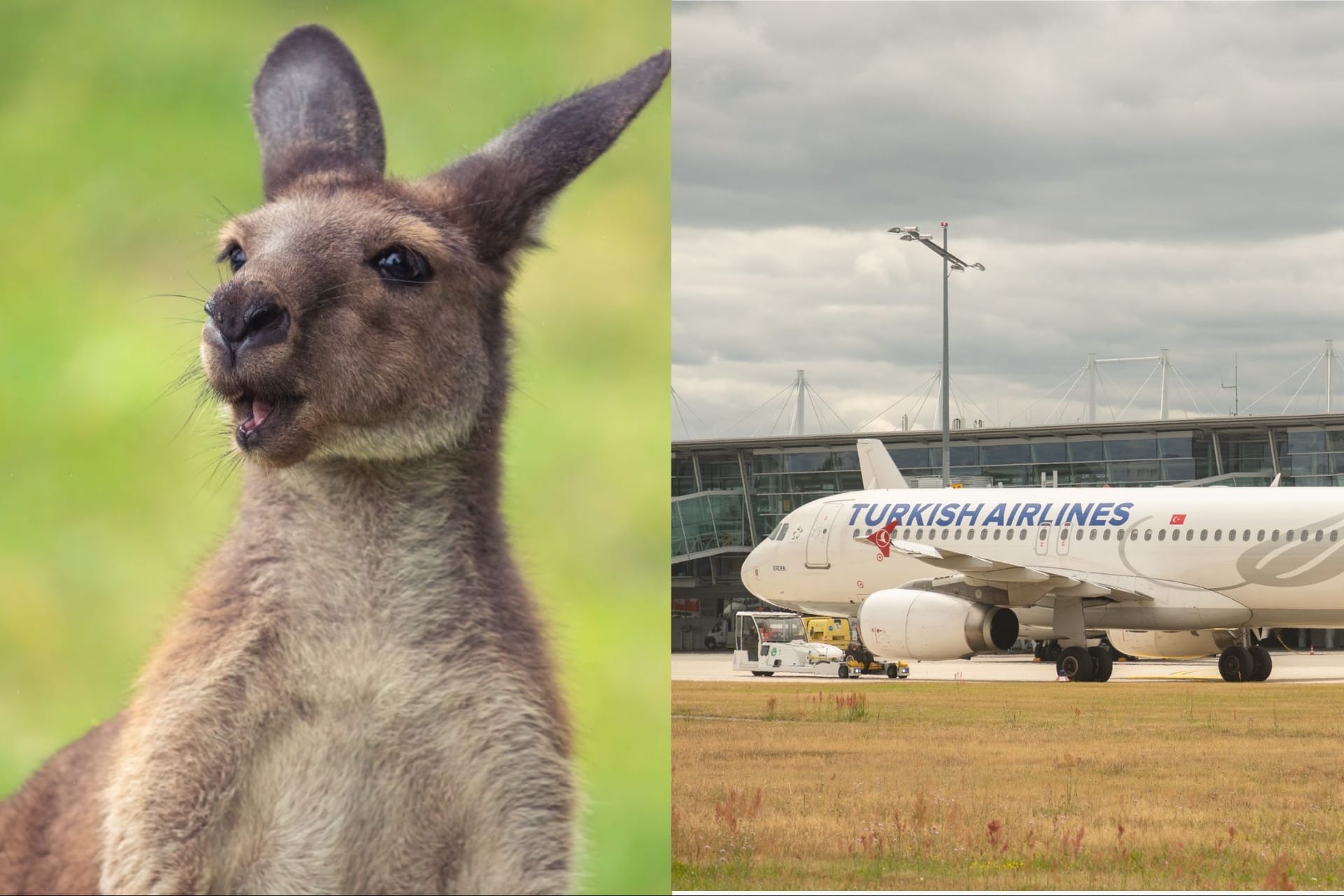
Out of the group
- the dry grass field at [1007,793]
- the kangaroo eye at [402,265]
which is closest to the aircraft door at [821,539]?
the dry grass field at [1007,793]

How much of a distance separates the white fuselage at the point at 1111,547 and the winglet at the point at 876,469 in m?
7.43

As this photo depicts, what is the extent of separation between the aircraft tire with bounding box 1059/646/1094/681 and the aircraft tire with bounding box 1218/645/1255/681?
263 cm

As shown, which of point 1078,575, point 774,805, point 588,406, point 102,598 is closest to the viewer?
point 102,598

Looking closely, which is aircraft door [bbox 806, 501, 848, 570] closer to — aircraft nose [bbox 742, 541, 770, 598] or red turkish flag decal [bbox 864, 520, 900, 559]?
red turkish flag decal [bbox 864, 520, 900, 559]

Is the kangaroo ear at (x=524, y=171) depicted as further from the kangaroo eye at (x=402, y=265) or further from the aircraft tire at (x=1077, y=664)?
the aircraft tire at (x=1077, y=664)

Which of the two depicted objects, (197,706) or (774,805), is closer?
(197,706)

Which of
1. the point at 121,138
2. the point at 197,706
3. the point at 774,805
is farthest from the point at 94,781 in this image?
the point at 774,805

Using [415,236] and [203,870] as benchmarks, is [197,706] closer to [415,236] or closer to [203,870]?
[203,870]

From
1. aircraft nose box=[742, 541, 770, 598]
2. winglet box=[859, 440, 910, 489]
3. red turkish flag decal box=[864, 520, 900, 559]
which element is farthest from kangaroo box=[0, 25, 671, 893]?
winglet box=[859, 440, 910, 489]

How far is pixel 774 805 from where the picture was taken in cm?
1045

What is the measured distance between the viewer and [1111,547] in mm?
25609

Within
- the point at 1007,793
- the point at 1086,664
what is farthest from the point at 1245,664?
the point at 1007,793

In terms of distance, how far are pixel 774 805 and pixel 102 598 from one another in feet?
23.1

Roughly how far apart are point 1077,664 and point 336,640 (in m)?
22.0
